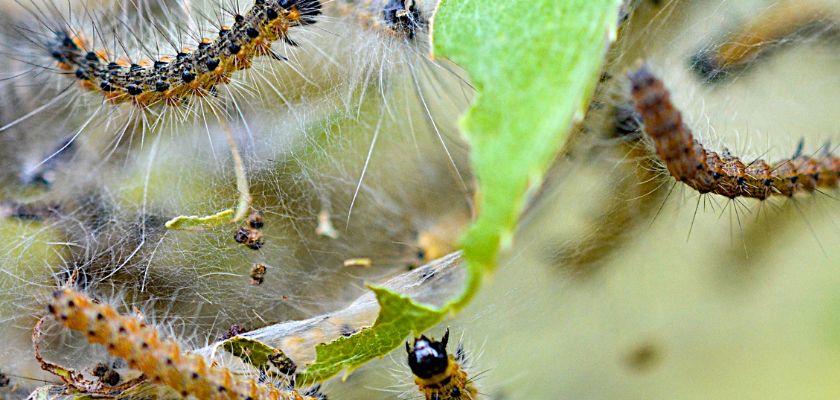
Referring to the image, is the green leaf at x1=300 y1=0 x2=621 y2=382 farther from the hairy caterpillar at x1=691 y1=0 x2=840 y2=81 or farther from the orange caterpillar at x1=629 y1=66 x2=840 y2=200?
the hairy caterpillar at x1=691 y1=0 x2=840 y2=81

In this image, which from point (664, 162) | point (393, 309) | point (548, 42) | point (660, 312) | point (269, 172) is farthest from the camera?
point (660, 312)

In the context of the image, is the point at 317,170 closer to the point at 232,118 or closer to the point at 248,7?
the point at 232,118

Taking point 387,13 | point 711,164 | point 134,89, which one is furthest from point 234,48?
point 711,164

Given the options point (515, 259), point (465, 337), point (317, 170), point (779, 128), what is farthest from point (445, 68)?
point (779, 128)

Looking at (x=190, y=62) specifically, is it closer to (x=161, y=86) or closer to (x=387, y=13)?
(x=161, y=86)

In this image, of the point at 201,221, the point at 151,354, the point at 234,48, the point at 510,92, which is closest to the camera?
the point at 510,92

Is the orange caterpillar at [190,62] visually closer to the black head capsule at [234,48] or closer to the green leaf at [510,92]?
the black head capsule at [234,48]
